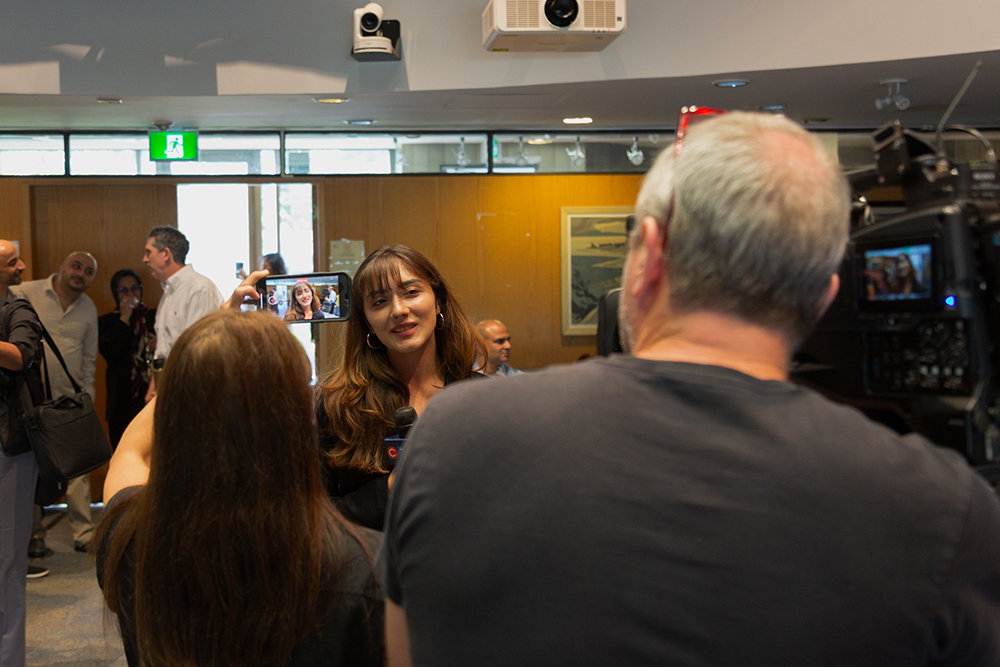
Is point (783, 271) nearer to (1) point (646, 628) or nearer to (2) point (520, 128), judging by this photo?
(1) point (646, 628)

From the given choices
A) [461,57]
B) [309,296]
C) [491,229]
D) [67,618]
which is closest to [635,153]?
[491,229]

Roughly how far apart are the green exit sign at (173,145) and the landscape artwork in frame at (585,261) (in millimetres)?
2651

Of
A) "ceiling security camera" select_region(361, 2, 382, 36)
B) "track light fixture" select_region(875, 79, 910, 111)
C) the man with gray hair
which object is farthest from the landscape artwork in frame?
the man with gray hair

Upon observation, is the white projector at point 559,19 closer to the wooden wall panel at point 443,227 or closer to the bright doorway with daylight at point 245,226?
the wooden wall panel at point 443,227

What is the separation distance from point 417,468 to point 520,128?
5.30m

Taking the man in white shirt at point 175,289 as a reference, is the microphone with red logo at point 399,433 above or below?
below

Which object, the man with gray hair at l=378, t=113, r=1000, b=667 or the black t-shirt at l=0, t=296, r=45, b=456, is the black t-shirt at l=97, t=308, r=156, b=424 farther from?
the man with gray hair at l=378, t=113, r=1000, b=667

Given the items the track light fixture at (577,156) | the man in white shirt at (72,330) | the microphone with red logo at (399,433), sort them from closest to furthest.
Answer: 1. the microphone with red logo at (399,433)
2. the man in white shirt at (72,330)
3. the track light fixture at (577,156)

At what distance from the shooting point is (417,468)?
82 centimetres

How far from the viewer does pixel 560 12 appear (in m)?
3.94

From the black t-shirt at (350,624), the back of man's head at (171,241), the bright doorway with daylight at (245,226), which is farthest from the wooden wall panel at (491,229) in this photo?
the black t-shirt at (350,624)

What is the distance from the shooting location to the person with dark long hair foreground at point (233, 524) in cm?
117

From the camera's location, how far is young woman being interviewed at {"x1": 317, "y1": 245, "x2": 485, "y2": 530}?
1.95 metres

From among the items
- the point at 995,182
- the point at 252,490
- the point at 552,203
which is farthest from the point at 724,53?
the point at 252,490
